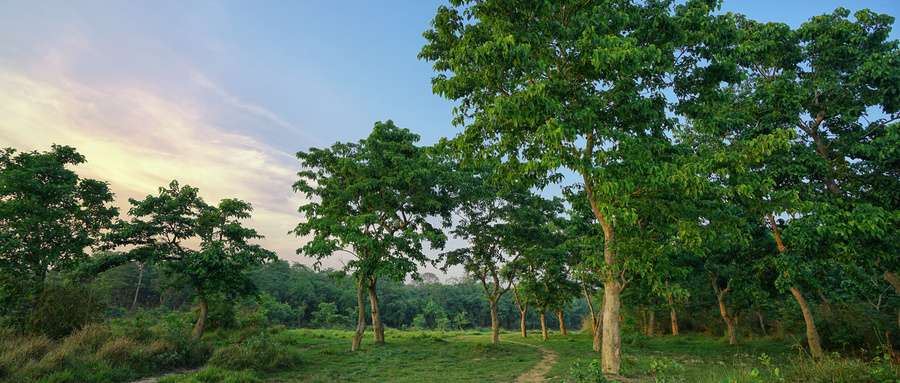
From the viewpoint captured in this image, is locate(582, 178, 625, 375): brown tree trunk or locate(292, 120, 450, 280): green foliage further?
locate(292, 120, 450, 280): green foliage

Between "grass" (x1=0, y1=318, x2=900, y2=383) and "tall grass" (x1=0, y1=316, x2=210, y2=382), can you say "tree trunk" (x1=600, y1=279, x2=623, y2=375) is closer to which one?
"grass" (x1=0, y1=318, x2=900, y2=383)

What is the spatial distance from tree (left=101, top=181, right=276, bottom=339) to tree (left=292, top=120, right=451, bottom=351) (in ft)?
9.09

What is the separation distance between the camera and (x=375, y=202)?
19.5 metres

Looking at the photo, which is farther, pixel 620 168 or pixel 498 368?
pixel 498 368

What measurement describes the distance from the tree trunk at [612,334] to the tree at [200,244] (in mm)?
15792

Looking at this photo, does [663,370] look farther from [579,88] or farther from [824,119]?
[824,119]

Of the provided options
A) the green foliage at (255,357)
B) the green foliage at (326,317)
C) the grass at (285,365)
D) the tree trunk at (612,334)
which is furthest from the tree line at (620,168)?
the green foliage at (326,317)

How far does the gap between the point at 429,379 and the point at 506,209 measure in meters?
12.1

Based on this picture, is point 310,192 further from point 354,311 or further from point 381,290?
point 381,290

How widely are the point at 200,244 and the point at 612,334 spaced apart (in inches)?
716

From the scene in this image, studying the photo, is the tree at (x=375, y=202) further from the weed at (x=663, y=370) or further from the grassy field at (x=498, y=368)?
the weed at (x=663, y=370)

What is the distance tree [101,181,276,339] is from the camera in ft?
53.9

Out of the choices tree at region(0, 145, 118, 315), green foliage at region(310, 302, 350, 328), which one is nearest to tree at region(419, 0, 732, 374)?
tree at region(0, 145, 118, 315)

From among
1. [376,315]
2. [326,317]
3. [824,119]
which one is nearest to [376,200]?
[376,315]
